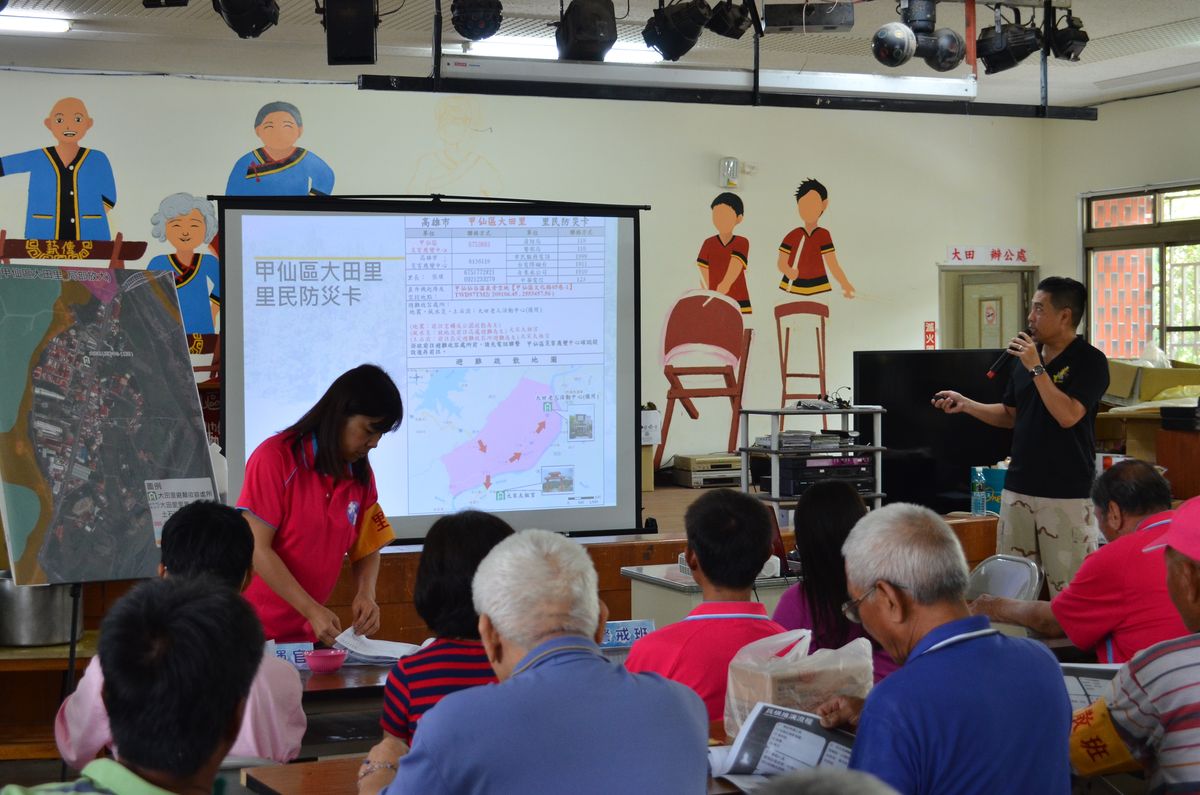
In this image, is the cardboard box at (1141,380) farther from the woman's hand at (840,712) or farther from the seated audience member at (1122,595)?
the woman's hand at (840,712)

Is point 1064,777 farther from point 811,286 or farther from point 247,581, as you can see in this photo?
point 811,286

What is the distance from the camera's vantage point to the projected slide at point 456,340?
4.55m

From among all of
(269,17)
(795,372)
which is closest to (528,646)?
→ (269,17)

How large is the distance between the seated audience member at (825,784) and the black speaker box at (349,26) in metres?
4.67

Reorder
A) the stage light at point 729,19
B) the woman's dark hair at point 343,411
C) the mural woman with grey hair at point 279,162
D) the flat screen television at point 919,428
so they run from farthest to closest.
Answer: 1. the mural woman with grey hair at point 279,162
2. the flat screen television at point 919,428
3. the stage light at point 729,19
4. the woman's dark hair at point 343,411

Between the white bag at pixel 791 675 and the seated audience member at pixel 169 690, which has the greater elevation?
the seated audience member at pixel 169 690

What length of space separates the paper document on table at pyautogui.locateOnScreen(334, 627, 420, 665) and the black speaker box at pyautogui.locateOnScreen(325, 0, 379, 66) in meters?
2.87

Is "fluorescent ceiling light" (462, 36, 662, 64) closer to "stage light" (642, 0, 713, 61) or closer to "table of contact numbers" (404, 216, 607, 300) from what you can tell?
"stage light" (642, 0, 713, 61)

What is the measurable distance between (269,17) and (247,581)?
382 centimetres

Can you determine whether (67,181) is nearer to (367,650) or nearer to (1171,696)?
(367,650)

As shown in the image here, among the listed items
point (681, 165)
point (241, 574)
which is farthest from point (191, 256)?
point (241, 574)

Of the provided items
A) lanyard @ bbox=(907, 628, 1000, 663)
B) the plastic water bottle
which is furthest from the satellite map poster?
the plastic water bottle

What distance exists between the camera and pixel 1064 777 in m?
1.74

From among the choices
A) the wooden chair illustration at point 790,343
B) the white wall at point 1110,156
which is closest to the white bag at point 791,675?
the wooden chair illustration at point 790,343
